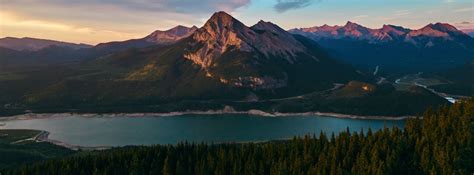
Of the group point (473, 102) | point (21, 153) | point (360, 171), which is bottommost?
point (21, 153)

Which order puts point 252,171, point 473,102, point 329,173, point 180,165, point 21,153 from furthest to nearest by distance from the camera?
point 21,153 → point 473,102 → point 180,165 → point 252,171 → point 329,173

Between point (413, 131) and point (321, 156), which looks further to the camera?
point (413, 131)

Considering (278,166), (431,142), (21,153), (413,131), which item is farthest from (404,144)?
(21,153)

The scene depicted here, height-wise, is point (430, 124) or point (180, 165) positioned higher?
point (430, 124)

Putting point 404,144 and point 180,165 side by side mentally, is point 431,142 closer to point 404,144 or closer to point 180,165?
point 404,144

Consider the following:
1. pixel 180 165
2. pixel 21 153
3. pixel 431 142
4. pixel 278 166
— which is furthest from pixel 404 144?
pixel 21 153

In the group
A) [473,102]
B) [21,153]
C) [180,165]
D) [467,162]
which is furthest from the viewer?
[21,153]
